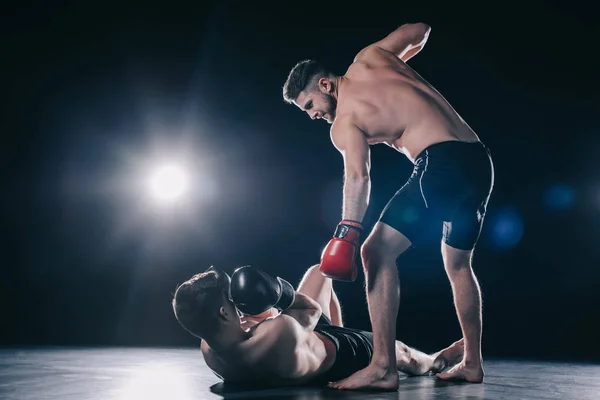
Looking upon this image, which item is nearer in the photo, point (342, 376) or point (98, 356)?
point (342, 376)

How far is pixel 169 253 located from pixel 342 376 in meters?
3.24

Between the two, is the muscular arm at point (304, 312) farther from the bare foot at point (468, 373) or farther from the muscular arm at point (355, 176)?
the bare foot at point (468, 373)

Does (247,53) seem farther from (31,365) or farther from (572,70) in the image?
(31,365)

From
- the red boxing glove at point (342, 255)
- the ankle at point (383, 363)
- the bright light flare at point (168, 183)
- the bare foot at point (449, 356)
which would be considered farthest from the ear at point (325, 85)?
the bright light flare at point (168, 183)

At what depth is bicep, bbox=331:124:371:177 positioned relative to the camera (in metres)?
2.12

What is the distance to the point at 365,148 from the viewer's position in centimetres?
216

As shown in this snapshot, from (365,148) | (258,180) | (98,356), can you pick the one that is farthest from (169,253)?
(365,148)

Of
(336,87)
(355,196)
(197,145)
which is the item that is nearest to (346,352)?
(355,196)

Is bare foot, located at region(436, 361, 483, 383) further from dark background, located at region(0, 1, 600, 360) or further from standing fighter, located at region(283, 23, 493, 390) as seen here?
dark background, located at region(0, 1, 600, 360)

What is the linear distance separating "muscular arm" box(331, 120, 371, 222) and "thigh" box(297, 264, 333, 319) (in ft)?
2.30

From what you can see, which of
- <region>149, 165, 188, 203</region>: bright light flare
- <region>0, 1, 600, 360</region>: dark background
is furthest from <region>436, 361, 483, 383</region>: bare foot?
A: <region>149, 165, 188, 203</region>: bright light flare

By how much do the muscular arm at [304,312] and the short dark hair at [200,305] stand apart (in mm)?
338

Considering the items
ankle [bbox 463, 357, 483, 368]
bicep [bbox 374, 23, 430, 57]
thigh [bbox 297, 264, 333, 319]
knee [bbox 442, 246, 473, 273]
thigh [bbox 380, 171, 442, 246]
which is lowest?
ankle [bbox 463, 357, 483, 368]

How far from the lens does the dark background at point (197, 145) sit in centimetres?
487
